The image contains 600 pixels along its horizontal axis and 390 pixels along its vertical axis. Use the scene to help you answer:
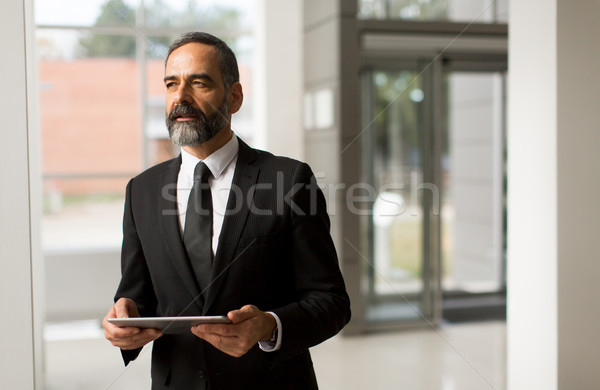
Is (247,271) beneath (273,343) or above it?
above

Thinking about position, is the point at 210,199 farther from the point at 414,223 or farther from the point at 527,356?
the point at 414,223

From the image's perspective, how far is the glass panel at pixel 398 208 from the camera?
19.6 feet

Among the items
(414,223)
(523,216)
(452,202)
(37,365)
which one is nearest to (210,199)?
(37,365)

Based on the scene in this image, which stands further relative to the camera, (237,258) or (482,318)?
(482,318)

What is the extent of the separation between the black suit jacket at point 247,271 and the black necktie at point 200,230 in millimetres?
34

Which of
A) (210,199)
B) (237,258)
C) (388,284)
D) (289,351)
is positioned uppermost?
(210,199)

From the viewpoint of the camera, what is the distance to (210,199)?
1844 millimetres

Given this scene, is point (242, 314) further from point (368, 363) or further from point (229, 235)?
point (368, 363)

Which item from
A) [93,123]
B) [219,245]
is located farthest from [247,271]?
[93,123]

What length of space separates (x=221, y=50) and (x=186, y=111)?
22 centimetres

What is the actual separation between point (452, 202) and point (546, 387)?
4941 millimetres

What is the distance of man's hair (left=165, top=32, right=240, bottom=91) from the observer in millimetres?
1796

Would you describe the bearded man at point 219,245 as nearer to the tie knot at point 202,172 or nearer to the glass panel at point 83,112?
the tie knot at point 202,172

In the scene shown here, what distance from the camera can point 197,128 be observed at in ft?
5.99
